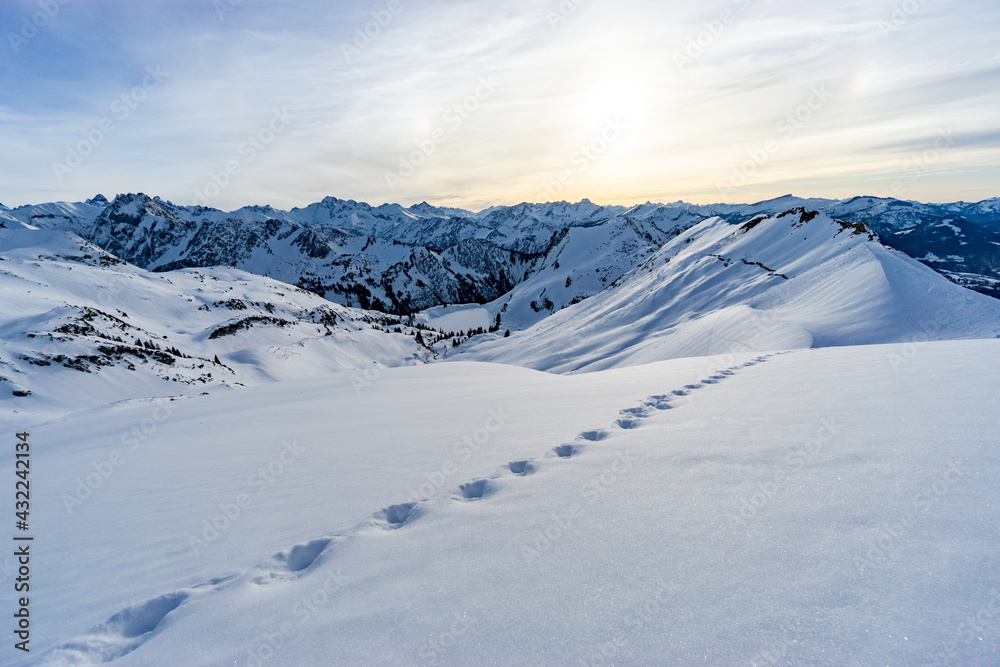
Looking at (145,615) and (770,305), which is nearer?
(145,615)

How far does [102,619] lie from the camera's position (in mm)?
3467

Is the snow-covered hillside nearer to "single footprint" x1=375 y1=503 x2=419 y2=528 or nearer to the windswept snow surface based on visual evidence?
the windswept snow surface

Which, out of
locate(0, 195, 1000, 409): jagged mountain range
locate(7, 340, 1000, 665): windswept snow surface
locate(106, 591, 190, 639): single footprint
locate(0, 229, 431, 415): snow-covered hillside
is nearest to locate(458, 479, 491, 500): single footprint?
locate(7, 340, 1000, 665): windswept snow surface

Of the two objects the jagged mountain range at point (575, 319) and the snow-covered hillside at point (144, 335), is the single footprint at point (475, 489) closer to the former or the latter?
the jagged mountain range at point (575, 319)

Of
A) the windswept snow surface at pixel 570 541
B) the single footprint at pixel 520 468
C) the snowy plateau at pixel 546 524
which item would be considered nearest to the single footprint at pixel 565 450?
the windswept snow surface at pixel 570 541

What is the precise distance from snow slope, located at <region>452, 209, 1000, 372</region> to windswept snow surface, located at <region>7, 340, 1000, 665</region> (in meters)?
17.0

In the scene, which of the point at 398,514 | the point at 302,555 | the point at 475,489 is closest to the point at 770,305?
the point at 475,489

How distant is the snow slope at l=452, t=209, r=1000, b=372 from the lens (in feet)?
68.9

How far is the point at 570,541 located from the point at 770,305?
119ft

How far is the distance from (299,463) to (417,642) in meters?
4.76

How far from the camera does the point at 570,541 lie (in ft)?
12.4

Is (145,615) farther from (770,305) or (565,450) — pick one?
(770,305)

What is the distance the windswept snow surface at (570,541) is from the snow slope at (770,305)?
17.0 metres

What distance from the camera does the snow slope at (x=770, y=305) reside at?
21.0m
